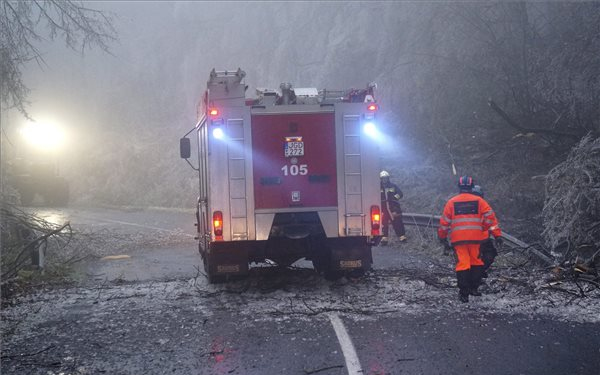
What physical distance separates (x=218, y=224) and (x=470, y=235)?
3295mm

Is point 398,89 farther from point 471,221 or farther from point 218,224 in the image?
point 218,224

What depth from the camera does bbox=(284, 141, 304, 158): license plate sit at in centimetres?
718

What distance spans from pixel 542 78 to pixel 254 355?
1044 cm

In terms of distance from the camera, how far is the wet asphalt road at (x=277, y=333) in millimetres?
4586

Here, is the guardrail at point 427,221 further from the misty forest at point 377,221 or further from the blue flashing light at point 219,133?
the blue flashing light at point 219,133

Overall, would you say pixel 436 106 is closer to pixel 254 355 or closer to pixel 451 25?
pixel 451 25

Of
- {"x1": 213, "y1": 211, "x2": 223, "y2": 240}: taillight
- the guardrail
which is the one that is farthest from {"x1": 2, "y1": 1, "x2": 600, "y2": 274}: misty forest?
{"x1": 213, "y1": 211, "x2": 223, "y2": 240}: taillight

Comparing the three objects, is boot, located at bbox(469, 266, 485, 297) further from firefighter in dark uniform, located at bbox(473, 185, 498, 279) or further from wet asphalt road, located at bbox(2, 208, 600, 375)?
wet asphalt road, located at bbox(2, 208, 600, 375)

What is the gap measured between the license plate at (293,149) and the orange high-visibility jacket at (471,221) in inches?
84.7

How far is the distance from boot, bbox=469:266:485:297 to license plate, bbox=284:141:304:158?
272 cm

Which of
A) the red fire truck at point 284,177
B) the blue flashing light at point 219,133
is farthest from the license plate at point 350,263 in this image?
the blue flashing light at point 219,133

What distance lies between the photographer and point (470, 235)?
655cm

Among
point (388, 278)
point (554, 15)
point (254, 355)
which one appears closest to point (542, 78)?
point (554, 15)

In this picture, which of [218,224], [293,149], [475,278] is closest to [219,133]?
[293,149]
